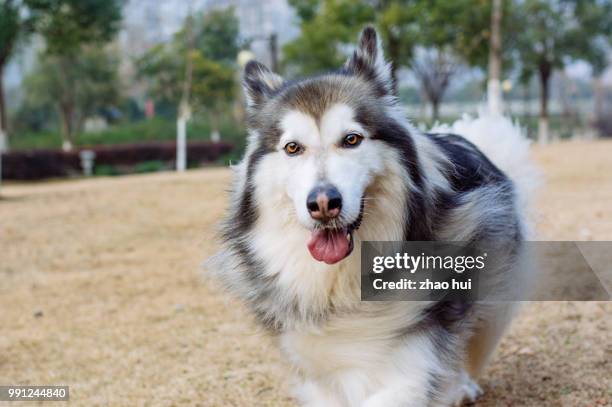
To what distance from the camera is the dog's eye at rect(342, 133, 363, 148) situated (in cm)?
242

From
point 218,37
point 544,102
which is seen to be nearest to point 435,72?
point 544,102

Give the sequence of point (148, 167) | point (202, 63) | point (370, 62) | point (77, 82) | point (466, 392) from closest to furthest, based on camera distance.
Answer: point (370, 62)
point (466, 392)
point (148, 167)
point (202, 63)
point (77, 82)

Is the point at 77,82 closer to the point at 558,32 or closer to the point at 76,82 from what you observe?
the point at 76,82

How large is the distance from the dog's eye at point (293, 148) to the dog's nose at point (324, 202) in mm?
277

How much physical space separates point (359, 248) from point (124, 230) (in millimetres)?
7521

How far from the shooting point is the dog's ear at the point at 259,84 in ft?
9.32

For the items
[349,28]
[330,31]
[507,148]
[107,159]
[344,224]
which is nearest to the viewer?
[344,224]

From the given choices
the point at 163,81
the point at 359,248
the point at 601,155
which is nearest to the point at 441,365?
the point at 359,248

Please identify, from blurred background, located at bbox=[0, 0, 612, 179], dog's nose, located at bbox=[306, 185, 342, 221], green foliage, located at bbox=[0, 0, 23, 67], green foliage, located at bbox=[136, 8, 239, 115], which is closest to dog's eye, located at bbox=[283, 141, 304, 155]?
dog's nose, located at bbox=[306, 185, 342, 221]

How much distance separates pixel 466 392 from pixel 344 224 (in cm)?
163

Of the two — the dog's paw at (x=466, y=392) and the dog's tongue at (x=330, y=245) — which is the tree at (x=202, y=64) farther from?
the dog's tongue at (x=330, y=245)

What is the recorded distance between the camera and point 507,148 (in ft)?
12.5

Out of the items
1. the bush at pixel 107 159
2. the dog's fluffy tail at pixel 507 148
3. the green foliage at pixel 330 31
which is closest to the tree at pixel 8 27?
the bush at pixel 107 159

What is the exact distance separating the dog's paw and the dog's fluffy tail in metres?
0.94
